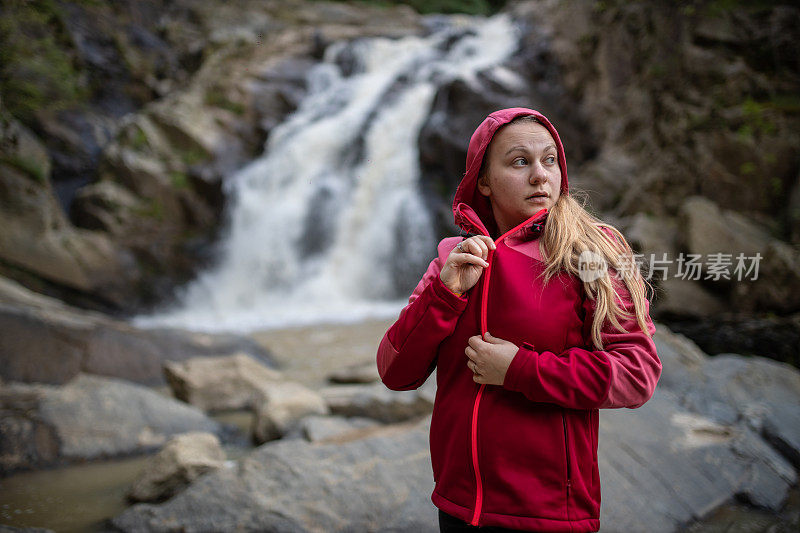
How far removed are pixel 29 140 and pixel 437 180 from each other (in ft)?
24.2

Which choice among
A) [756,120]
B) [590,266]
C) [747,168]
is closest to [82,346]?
[590,266]

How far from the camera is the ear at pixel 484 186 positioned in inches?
61.6

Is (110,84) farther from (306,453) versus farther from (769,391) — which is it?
(769,391)

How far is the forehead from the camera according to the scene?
1.43 metres

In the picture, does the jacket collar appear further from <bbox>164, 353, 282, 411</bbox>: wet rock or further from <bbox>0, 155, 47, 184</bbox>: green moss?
<bbox>0, 155, 47, 184</bbox>: green moss

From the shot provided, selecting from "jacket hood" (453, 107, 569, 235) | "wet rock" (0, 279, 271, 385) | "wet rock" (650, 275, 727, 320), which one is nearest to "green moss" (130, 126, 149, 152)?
"wet rock" (0, 279, 271, 385)

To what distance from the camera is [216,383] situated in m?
4.87

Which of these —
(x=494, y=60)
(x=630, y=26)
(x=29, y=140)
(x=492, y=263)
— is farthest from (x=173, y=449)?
(x=494, y=60)

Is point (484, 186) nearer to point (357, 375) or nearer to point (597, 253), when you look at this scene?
point (597, 253)

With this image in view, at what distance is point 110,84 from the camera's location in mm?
13406

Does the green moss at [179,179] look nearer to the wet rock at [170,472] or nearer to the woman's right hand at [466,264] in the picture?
the wet rock at [170,472]

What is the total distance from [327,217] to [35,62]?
6.10m

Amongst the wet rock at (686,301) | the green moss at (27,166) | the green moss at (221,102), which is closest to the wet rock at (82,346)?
the green moss at (27,166)

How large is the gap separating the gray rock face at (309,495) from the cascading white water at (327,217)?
663 centimetres
